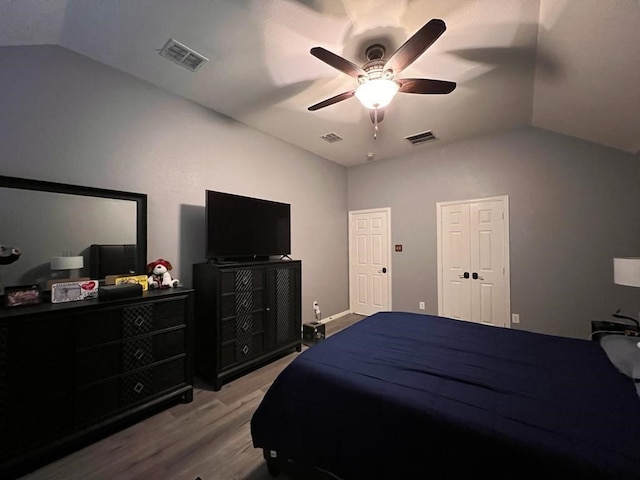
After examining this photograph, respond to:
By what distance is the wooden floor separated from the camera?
4.99 ft

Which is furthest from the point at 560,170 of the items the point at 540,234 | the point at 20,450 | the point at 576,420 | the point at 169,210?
the point at 20,450

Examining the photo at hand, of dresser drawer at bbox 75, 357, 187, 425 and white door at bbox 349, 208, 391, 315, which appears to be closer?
dresser drawer at bbox 75, 357, 187, 425

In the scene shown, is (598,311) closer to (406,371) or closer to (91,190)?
(406,371)

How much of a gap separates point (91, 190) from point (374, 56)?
2.52m

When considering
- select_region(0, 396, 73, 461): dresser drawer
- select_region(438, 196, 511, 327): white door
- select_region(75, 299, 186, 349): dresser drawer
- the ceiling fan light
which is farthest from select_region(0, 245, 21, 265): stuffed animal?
select_region(438, 196, 511, 327): white door

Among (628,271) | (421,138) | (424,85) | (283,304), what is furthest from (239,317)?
(421,138)

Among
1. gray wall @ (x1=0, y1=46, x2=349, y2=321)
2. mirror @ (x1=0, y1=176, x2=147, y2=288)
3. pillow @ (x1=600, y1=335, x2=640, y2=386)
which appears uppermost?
gray wall @ (x1=0, y1=46, x2=349, y2=321)

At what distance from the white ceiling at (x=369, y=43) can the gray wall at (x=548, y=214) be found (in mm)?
362

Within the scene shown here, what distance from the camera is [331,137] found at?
12.1ft

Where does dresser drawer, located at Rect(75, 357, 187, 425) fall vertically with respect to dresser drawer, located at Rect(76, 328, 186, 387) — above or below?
below

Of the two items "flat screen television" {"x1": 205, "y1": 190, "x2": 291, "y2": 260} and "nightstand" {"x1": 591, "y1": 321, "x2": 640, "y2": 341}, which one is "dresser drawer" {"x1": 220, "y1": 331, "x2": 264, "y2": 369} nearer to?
"flat screen television" {"x1": 205, "y1": 190, "x2": 291, "y2": 260}

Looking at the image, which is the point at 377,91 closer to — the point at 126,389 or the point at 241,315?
the point at 241,315

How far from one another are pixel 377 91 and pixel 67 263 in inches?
105

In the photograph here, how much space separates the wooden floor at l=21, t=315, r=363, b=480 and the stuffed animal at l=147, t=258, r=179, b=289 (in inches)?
40.5
